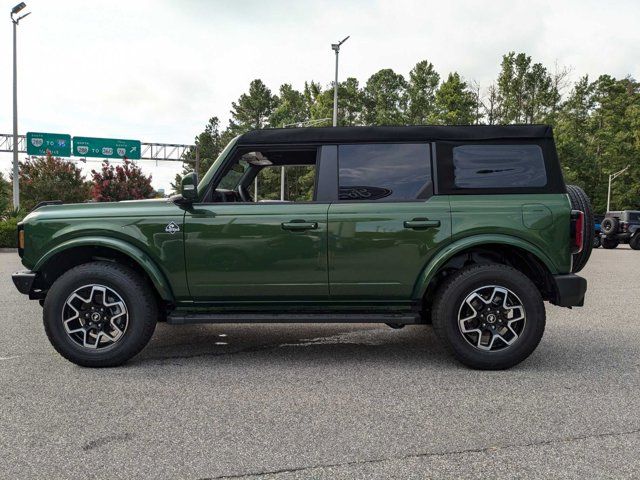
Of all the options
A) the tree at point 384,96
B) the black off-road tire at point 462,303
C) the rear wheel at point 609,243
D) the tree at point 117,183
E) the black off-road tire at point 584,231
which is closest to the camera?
the black off-road tire at point 462,303

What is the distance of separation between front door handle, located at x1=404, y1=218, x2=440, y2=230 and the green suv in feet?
0.04

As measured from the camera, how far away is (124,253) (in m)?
4.29

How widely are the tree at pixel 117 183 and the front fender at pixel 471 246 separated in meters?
37.0

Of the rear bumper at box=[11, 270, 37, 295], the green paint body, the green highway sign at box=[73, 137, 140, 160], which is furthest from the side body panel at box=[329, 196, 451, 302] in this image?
the green highway sign at box=[73, 137, 140, 160]

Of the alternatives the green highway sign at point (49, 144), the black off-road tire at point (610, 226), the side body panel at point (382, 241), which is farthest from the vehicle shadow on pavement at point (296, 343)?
the green highway sign at point (49, 144)

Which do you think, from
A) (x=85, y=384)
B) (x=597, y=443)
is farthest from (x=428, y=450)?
(x=85, y=384)

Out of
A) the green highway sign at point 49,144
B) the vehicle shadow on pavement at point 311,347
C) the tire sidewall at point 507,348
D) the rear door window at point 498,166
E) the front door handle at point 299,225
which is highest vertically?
the green highway sign at point 49,144

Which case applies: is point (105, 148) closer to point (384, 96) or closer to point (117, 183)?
point (117, 183)

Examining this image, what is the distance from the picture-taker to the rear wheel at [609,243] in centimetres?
2462

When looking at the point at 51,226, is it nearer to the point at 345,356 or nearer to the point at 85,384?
the point at 85,384

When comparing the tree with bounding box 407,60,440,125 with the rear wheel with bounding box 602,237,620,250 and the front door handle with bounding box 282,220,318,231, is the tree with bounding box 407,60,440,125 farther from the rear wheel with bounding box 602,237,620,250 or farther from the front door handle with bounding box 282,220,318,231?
the front door handle with bounding box 282,220,318,231

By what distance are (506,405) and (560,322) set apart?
3.18 metres

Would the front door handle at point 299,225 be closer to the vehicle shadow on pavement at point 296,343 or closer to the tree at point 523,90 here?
the vehicle shadow on pavement at point 296,343

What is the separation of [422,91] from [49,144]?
32492 mm
